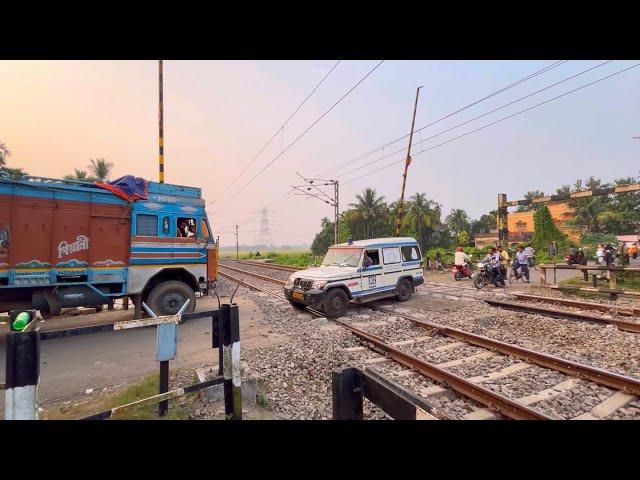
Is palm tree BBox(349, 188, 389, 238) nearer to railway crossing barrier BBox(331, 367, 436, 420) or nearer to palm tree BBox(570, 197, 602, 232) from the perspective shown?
palm tree BBox(570, 197, 602, 232)

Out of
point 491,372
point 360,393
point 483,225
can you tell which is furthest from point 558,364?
point 483,225

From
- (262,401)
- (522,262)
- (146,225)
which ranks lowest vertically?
(262,401)

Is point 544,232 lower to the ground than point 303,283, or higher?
higher

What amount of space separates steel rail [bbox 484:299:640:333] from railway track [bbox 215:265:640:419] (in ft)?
11.1

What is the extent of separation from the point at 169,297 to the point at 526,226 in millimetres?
70626

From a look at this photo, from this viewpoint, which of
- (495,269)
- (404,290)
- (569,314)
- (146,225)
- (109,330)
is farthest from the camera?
(495,269)

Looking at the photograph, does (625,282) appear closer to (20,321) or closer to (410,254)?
(410,254)

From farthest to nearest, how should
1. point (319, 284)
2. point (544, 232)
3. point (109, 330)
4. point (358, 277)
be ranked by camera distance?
point (544, 232)
point (358, 277)
point (319, 284)
point (109, 330)

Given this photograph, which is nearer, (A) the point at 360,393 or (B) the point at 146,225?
(A) the point at 360,393

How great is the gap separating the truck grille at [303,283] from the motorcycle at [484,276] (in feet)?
27.7

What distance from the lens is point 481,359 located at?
593 centimetres

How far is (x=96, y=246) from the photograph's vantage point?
802 cm

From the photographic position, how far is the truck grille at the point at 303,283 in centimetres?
941
